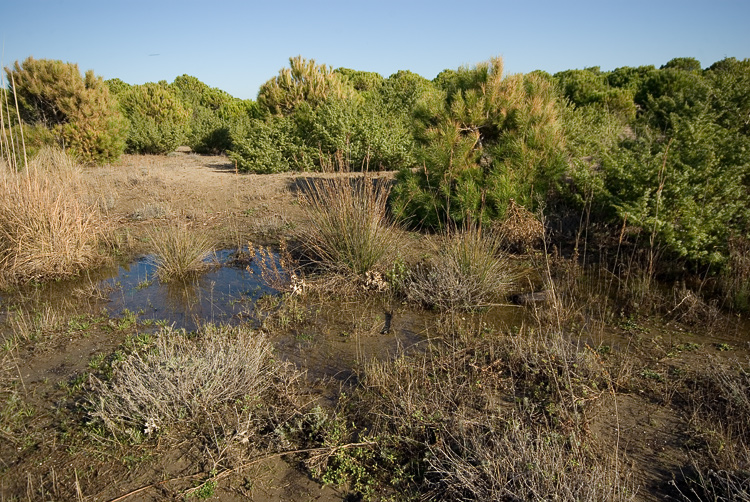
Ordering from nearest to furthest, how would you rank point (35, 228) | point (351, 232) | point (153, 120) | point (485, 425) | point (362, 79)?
1. point (485, 425)
2. point (351, 232)
3. point (35, 228)
4. point (153, 120)
5. point (362, 79)

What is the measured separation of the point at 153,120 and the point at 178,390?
18334mm

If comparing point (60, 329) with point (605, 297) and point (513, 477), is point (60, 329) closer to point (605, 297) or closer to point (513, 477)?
point (513, 477)

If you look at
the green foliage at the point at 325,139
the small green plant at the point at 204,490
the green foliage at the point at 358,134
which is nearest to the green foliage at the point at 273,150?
the green foliage at the point at 325,139

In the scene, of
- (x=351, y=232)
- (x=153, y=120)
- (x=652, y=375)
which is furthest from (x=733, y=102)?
(x=153, y=120)

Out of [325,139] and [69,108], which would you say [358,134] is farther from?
[69,108]

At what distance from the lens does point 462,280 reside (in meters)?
5.04

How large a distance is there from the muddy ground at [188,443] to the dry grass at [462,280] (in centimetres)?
24

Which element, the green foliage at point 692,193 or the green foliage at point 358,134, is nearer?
the green foliage at point 692,193

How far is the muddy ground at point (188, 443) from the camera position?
271 centimetres

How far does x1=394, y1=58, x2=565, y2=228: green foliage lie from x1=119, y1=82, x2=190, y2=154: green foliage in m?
12.9

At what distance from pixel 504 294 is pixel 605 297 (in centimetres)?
104

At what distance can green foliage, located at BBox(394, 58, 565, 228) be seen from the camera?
22.1 ft

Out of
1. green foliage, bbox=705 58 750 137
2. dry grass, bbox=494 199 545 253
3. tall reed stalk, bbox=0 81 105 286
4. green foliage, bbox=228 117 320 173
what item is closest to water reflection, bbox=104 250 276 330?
tall reed stalk, bbox=0 81 105 286

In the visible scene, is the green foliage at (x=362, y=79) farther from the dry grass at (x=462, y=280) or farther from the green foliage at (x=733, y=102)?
the dry grass at (x=462, y=280)
